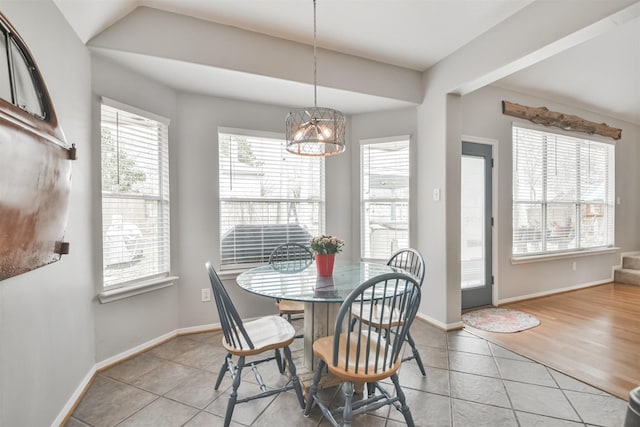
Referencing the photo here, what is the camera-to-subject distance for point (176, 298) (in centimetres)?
300

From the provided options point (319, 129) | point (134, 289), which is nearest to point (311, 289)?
point (319, 129)

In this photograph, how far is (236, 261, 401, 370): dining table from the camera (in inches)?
72.2

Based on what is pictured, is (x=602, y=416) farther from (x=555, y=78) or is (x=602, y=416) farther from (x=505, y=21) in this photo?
(x=555, y=78)

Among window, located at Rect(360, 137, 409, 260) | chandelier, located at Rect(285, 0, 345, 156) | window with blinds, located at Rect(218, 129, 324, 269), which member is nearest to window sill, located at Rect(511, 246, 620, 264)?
window, located at Rect(360, 137, 409, 260)

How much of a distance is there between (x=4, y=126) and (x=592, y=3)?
3143 millimetres

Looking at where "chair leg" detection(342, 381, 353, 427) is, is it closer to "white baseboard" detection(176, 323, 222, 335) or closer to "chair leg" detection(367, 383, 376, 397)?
"chair leg" detection(367, 383, 376, 397)

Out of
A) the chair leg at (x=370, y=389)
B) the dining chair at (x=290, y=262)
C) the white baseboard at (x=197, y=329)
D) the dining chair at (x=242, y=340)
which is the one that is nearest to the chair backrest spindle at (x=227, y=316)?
the dining chair at (x=242, y=340)

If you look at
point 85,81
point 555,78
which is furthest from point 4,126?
point 555,78

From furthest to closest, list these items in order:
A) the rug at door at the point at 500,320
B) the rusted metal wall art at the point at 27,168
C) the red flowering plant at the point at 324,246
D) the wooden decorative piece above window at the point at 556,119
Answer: the wooden decorative piece above window at the point at 556,119
the rug at door at the point at 500,320
the red flowering plant at the point at 324,246
the rusted metal wall art at the point at 27,168

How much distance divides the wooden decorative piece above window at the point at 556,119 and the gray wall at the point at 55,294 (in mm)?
4357

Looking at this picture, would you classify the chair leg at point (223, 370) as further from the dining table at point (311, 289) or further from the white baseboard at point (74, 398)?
the white baseboard at point (74, 398)

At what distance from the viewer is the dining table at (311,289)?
6.01 ft

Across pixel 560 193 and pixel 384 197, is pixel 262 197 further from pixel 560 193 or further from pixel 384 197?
pixel 560 193

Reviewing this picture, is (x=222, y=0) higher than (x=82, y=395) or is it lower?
higher
